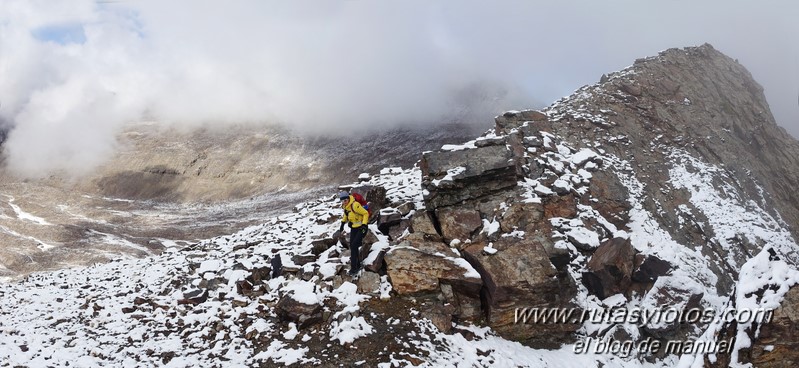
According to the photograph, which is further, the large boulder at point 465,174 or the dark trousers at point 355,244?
the large boulder at point 465,174

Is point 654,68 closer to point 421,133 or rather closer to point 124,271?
point 124,271

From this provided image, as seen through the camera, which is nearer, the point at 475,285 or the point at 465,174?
the point at 475,285

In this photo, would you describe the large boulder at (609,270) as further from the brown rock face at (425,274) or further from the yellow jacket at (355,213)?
the yellow jacket at (355,213)

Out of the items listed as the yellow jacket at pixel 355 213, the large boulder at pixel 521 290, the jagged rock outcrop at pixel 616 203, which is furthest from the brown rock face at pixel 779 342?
the yellow jacket at pixel 355 213

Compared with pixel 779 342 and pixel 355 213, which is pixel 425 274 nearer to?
pixel 355 213

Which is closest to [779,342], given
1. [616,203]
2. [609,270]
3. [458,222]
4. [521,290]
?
[609,270]

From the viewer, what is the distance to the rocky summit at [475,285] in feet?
30.9

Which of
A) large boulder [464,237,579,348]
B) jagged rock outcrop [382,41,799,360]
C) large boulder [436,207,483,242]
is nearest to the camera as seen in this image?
large boulder [464,237,579,348]

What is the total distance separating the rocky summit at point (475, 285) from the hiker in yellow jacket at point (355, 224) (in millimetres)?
370

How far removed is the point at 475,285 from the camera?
10.8 m

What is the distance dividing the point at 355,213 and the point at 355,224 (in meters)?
0.27

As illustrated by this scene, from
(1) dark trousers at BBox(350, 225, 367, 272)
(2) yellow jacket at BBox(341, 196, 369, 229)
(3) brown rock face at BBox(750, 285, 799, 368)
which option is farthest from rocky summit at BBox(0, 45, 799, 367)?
(2) yellow jacket at BBox(341, 196, 369, 229)

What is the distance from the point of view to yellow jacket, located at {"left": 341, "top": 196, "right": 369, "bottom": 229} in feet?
36.4

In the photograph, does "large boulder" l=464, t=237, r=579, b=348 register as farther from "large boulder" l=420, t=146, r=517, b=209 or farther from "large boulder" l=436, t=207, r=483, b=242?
"large boulder" l=420, t=146, r=517, b=209
